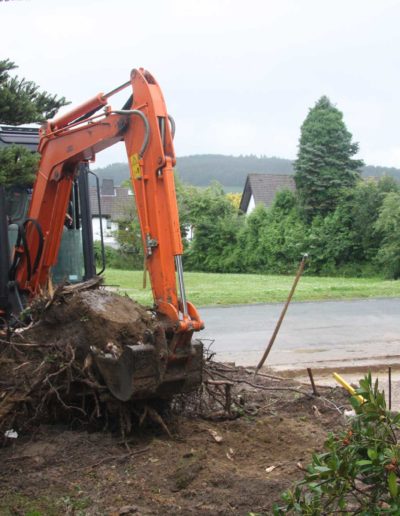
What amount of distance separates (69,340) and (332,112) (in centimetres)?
3247

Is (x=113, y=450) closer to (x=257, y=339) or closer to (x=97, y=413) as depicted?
(x=97, y=413)

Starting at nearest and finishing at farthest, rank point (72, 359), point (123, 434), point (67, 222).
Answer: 1. point (123, 434)
2. point (72, 359)
3. point (67, 222)

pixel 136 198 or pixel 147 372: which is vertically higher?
pixel 136 198

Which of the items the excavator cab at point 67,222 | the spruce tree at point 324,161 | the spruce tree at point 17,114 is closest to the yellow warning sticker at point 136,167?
the spruce tree at point 17,114

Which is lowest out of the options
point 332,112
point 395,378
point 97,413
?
point 395,378

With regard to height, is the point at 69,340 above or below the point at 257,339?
above

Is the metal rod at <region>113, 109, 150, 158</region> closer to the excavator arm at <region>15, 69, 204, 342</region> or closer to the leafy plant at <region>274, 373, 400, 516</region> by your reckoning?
the excavator arm at <region>15, 69, 204, 342</region>

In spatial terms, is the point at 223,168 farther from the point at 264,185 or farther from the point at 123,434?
the point at 123,434

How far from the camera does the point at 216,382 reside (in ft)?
20.3

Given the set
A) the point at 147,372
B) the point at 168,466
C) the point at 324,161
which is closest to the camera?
the point at 168,466

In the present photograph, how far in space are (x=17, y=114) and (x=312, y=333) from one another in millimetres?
9124

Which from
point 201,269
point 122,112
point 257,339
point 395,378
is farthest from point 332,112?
point 122,112

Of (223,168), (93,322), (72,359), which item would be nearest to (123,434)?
(72,359)

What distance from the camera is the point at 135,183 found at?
6.05 metres
